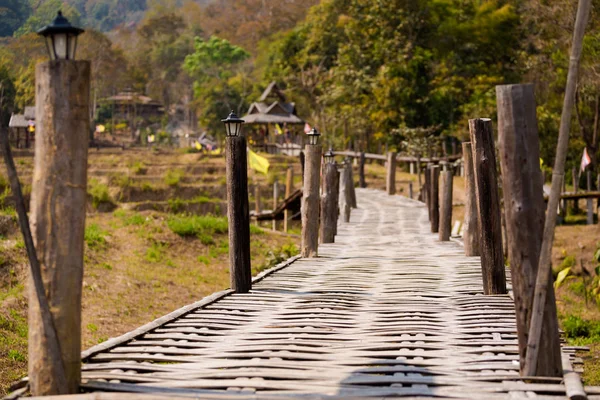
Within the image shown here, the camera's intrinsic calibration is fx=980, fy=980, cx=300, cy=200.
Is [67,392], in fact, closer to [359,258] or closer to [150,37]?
[359,258]

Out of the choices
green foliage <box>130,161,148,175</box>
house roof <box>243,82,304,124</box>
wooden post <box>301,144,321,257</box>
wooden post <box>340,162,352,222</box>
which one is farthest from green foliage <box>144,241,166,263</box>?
house roof <box>243,82,304,124</box>

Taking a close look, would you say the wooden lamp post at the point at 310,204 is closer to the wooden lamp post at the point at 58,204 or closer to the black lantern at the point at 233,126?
the black lantern at the point at 233,126

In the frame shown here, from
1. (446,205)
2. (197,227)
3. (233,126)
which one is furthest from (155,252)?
(233,126)

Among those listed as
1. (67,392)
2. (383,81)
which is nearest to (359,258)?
(67,392)

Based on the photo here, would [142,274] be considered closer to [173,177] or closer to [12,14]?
[12,14]

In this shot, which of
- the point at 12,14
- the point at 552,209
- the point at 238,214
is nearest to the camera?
the point at 552,209

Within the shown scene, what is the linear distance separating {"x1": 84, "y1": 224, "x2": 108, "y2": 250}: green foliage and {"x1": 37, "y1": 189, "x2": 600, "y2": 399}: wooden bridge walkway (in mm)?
9539

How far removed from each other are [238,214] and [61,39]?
12.6ft

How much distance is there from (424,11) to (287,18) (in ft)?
134

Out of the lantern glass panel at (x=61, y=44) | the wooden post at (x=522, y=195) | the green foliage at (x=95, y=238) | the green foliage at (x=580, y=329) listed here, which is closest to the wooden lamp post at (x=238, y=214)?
the wooden post at (x=522, y=195)

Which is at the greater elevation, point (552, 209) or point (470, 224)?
point (552, 209)

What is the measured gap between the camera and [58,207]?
494 centimetres

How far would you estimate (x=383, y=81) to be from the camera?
1555 inches

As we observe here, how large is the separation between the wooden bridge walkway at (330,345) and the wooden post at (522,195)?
0.38 metres
